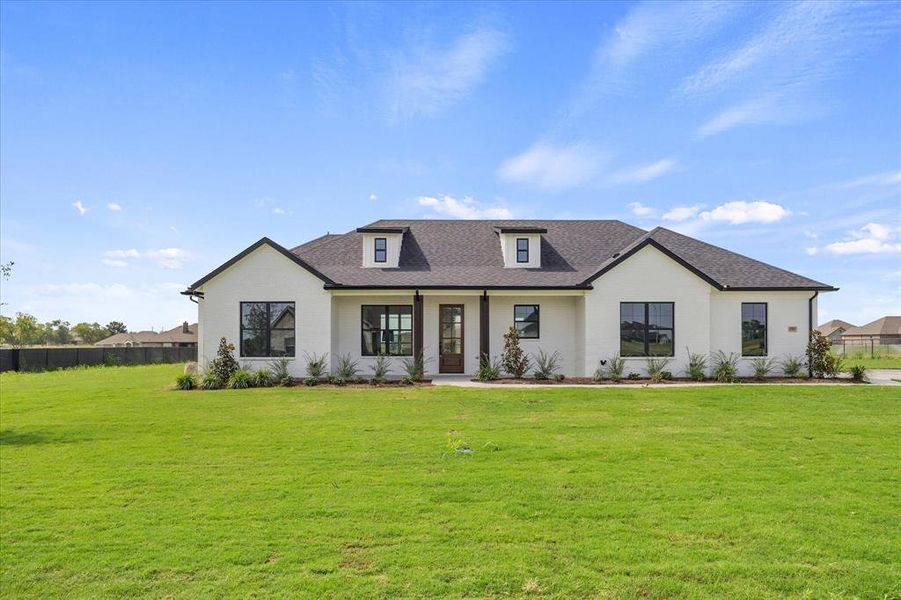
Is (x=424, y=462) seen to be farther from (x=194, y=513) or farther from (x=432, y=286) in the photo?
(x=432, y=286)

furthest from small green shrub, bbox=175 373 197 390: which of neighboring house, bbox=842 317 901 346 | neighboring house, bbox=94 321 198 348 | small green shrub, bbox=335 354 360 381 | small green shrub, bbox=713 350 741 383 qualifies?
neighboring house, bbox=842 317 901 346

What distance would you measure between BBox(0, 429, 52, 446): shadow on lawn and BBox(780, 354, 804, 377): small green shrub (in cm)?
2119

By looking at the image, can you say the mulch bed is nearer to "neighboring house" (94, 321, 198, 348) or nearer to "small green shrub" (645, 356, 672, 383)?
"small green shrub" (645, 356, 672, 383)

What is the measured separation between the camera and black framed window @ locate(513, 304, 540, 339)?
64.8 feet

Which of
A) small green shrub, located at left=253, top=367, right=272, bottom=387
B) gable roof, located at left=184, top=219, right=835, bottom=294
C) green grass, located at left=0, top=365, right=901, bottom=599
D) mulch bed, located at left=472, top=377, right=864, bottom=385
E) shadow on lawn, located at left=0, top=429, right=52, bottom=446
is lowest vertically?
shadow on lawn, located at left=0, top=429, right=52, bottom=446

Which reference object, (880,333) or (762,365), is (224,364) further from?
(880,333)

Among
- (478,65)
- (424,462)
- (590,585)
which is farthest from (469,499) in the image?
(478,65)

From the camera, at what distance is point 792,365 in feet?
61.6

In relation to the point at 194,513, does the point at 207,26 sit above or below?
above

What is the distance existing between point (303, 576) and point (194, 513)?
2187 millimetres

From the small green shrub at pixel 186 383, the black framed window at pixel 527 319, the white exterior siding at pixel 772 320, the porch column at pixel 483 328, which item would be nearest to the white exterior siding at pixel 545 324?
the black framed window at pixel 527 319

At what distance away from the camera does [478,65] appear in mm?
14469

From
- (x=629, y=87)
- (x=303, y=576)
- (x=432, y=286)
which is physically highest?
(x=629, y=87)

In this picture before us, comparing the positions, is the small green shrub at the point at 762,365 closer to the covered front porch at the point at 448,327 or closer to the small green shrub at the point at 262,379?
the covered front porch at the point at 448,327
